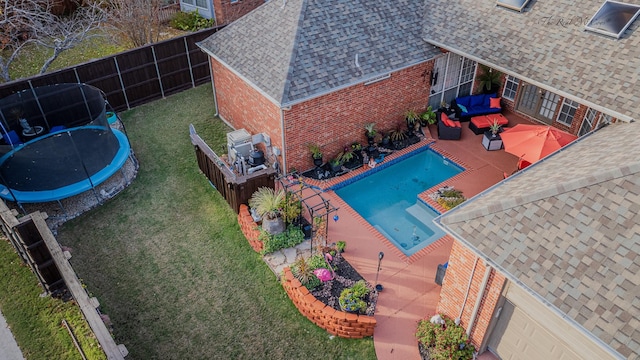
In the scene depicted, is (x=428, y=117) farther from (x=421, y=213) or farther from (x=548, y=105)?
(x=421, y=213)

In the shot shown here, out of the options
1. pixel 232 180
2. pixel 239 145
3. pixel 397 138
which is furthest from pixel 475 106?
pixel 232 180

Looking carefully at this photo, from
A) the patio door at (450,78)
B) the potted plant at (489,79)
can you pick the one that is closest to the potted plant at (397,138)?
the patio door at (450,78)

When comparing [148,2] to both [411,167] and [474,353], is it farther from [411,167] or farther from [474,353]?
[474,353]

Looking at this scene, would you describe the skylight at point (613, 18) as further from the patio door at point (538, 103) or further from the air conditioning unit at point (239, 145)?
the air conditioning unit at point (239, 145)

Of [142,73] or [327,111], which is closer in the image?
[327,111]

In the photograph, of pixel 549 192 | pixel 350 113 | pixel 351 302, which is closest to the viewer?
pixel 549 192

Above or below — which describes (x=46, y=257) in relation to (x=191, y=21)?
below

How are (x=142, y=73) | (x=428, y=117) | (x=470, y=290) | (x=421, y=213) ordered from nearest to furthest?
(x=470, y=290)
(x=421, y=213)
(x=428, y=117)
(x=142, y=73)

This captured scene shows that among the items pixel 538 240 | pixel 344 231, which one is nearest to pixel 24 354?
pixel 344 231
